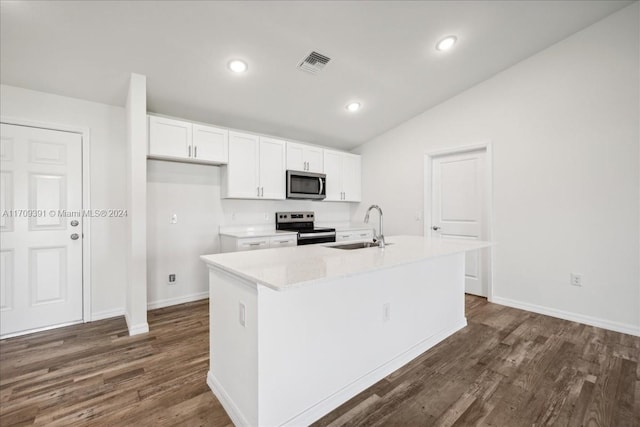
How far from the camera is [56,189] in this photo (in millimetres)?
2873

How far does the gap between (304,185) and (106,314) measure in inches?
112

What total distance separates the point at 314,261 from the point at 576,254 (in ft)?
10.00

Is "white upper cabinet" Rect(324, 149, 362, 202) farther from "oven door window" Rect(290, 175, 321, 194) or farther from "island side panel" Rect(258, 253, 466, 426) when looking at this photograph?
"island side panel" Rect(258, 253, 466, 426)

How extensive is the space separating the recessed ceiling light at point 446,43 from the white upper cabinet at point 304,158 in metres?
A: 2.13

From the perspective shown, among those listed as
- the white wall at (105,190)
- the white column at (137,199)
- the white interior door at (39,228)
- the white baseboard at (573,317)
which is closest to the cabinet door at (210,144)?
the white column at (137,199)

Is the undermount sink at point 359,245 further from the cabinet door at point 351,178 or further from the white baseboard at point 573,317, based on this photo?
the cabinet door at point 351,178

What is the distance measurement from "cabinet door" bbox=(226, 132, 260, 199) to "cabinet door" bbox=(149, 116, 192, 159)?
1.72ft

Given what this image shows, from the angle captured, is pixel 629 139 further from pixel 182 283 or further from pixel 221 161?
pixel 182 283

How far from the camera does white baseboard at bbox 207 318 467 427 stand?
156 cm

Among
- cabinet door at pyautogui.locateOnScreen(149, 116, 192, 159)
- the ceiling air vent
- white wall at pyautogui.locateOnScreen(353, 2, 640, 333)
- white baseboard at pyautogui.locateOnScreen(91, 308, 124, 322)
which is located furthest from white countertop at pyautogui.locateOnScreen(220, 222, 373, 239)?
white wall at pyautogui.locateOnScreen(353, 2, 640, 333)

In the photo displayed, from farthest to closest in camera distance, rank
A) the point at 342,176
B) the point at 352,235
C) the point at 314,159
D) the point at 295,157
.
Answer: the point at 342,176
the point at 352,235
the point at 314,159
the point at 295,157

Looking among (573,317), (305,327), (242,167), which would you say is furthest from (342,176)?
(305,327)

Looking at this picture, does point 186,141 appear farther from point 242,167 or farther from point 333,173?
point 333,173

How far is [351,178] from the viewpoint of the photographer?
5.05m
